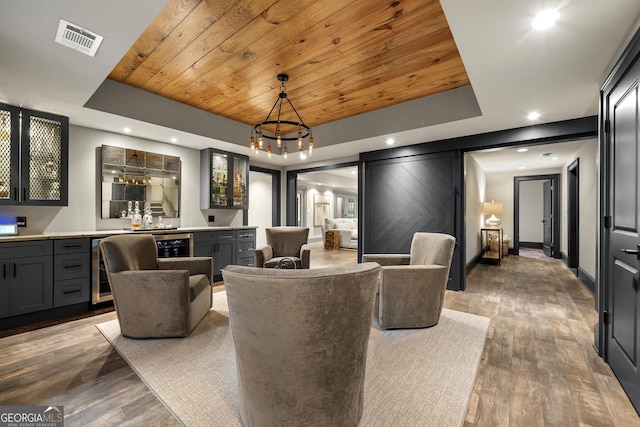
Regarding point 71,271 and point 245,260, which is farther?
point 245,260

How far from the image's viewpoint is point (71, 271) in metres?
3.22

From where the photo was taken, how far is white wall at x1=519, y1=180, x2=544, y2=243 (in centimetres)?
872

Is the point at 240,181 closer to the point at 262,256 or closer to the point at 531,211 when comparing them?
the point at 262,256

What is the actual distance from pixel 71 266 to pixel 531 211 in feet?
36.1

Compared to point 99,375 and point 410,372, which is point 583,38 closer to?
point 410,372

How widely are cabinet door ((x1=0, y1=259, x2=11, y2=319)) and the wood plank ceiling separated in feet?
7.23

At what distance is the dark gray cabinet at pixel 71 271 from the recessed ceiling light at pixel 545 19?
4.58m

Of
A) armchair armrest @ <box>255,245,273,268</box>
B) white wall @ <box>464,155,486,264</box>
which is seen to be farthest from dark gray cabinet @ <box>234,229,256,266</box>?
white wall @ <box>464,155,486,264</box>

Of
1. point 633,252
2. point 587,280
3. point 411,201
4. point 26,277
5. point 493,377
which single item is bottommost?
point 493,377

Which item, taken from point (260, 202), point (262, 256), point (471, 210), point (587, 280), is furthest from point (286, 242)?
point (587, 280)

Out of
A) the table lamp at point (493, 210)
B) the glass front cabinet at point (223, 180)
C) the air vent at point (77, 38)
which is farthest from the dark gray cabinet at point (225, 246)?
the table lamp at point (493, 210)

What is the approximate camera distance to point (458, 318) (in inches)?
121

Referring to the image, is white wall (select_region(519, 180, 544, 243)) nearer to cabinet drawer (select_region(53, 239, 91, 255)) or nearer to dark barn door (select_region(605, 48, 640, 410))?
dark barn door (select_region(605, 48, 640, 410))

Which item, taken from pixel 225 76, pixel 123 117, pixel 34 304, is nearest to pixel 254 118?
pixel 225 76
